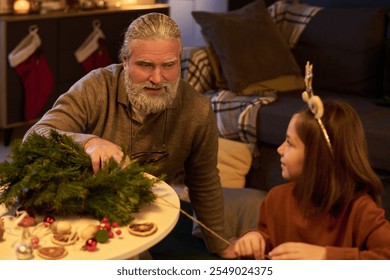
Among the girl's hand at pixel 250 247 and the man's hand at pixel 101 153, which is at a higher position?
the man's hand at pixel 101 153

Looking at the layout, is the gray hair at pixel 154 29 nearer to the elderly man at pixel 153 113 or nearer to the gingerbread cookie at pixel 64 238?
the elderly man at pixel 153 113

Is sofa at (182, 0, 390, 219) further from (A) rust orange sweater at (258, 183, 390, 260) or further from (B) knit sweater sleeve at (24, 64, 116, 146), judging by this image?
(A) rust orange sweater at (258, 183, 390, 260)

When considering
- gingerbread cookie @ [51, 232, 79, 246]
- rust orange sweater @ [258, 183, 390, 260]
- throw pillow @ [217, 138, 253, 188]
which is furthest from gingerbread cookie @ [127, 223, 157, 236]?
throw pillow @ [217, 138, 253, 188]

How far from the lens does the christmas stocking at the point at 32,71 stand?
159 inches

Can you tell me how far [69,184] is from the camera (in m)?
1.58

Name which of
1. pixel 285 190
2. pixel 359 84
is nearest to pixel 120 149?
pixel 285 190

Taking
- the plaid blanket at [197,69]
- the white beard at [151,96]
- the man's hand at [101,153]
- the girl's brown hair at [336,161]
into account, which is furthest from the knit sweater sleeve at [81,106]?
the plaid blanket at [197,69]

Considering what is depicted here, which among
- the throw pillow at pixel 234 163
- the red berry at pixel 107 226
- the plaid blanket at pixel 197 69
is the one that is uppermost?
the red berry at pixel 107 226

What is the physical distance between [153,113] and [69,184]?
663mm

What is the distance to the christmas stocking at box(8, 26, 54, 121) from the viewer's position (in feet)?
13.3

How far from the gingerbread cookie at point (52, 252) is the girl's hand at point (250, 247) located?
1.23 ft

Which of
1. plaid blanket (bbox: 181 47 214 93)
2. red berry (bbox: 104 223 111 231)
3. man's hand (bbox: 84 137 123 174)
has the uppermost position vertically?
man's hand (bbox: 84 137 123 174)

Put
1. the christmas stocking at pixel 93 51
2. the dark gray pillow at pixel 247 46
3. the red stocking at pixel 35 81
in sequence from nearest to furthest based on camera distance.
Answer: the dark gray pillow at pixel 247 46
the red stocking at pixel 35 81
the christmas stocking at pixel 93 51

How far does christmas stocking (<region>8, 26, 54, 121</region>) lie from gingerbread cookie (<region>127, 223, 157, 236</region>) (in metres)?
2.62
